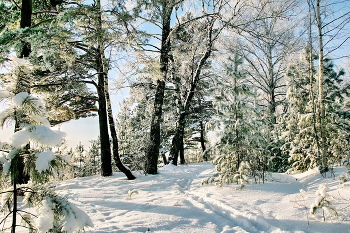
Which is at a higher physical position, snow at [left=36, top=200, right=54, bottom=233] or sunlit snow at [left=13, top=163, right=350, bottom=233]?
snow at [left=36, top=200, right=54, bottom=233]

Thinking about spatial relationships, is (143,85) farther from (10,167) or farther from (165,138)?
(10,167)

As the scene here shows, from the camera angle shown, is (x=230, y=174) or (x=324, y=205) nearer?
(x=324, y=205)

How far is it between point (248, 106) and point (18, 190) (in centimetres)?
478

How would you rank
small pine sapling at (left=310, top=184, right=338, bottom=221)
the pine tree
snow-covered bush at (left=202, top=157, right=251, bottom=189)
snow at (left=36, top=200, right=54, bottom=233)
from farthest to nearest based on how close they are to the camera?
the pine tree < snow-covered bush at (left=202, top=157, right=251, bottom=189) < small pine sapling at (left=310, top=184, right=338, bottom=221) < snow at (left=36, top=200, right=54, bottom=233)

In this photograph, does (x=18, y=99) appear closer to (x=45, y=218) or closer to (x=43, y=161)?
(x=43, y=161)

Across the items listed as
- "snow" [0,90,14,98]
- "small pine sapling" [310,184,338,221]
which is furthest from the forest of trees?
"small pine sapling" [310,184,338,221]

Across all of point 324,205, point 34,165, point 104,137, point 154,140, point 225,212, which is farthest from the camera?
point 104,137

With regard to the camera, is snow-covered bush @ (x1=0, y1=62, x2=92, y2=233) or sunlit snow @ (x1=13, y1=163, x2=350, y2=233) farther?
sunlit snow @ (x1=13, y1=163, x2=350, y2=233)

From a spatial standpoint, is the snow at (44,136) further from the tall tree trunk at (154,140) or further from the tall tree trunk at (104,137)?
the tall tree trunk at (104,137)

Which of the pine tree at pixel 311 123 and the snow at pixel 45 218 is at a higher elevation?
the pine tree at pixel 311 123

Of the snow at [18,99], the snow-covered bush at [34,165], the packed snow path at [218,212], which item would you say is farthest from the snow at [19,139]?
the packed snow path at [218,212]

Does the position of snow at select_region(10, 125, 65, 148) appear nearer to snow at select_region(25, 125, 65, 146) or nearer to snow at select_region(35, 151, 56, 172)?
snow at select_region(25, 125, 65, 146)

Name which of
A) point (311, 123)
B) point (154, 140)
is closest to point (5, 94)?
point (154, 140)

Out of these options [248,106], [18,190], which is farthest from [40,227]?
[248,106]
